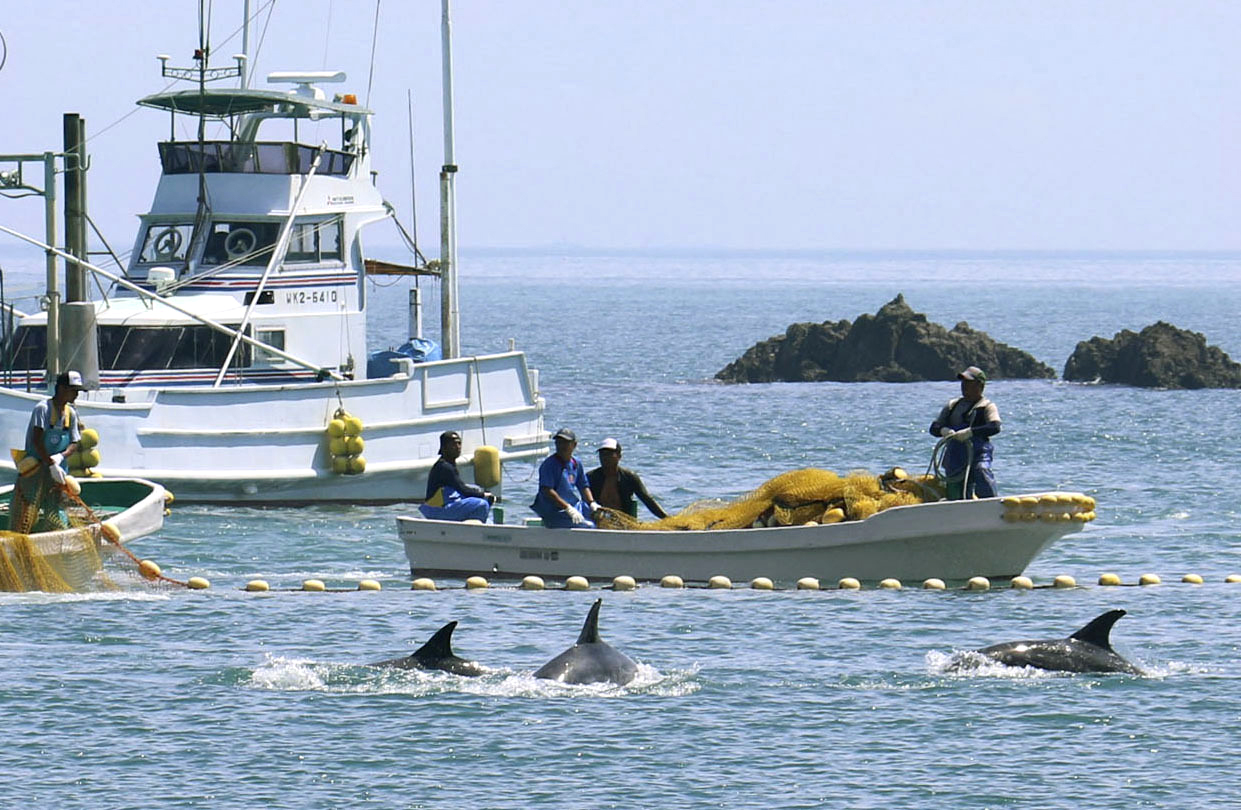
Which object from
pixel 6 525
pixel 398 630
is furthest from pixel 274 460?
pixel 398 630

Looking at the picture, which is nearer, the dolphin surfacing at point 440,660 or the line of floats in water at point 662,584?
the dolphin surfacing at point 440,660

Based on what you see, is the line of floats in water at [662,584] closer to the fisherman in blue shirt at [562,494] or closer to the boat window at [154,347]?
the fisherman in blue shirt at [562,494]

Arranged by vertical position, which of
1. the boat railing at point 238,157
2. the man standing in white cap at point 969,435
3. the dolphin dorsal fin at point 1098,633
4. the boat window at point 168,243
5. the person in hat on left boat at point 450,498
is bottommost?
the dolphin dorsal fin at point 1098,633

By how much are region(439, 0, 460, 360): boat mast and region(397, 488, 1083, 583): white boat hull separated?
9.71 m

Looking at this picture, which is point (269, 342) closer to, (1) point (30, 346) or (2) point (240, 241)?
(2) point (240, 241)

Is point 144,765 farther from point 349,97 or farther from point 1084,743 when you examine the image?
point 349,97

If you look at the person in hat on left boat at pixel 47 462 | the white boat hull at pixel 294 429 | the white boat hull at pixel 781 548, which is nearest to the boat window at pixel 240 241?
the white boat hull at pixel 294 429

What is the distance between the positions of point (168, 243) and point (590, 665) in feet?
50.0

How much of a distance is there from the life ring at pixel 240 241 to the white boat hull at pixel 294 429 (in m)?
2.64

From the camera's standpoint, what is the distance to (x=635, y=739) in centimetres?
1506

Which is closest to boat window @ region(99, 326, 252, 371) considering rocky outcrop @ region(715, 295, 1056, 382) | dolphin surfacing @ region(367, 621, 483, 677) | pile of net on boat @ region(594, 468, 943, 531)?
pile of net on boat @ region(594, 468, 943, 531)

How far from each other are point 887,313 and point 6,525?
45780 mm

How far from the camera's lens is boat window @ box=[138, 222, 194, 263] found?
97.6ft

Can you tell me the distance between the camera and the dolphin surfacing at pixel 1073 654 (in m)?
17.0
